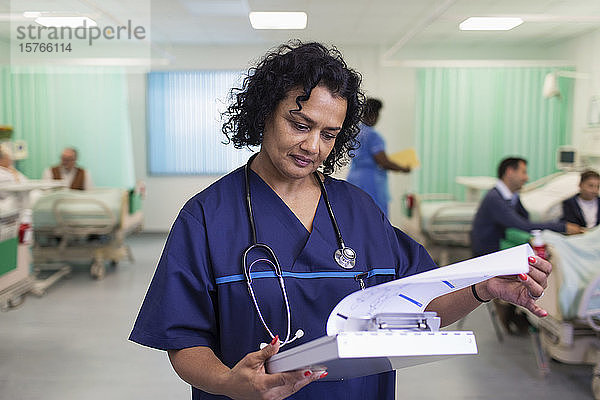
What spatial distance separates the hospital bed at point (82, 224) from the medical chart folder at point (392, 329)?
4620 mm

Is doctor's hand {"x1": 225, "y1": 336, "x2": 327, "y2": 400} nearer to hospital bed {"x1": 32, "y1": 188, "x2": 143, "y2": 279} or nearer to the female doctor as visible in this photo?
the female doctor

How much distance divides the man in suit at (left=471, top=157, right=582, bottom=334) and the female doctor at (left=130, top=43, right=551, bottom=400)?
2.91 m

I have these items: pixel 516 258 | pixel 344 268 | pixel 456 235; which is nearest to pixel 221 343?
pixel 344 268

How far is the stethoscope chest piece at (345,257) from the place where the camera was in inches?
46.9

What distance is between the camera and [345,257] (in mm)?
1201

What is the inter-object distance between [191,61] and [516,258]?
715 cm

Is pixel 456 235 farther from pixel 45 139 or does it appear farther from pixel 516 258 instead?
pixel 516 258

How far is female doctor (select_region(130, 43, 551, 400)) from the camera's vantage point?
112cm

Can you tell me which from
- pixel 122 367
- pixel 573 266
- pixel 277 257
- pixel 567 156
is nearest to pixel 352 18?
pixel 567 156

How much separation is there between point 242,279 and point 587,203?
358cm

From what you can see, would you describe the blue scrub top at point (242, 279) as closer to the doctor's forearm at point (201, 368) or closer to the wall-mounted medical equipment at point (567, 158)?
the doctor's forearm at point (201, 368)

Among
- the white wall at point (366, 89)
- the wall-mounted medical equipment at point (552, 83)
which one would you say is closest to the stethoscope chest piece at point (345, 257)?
the wall-mounted medical equipment at point (552, 83)

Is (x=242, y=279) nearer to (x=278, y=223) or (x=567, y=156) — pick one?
(x=278, y=223)

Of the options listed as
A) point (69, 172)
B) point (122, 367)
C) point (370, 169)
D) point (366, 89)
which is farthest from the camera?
point (366, 89)
